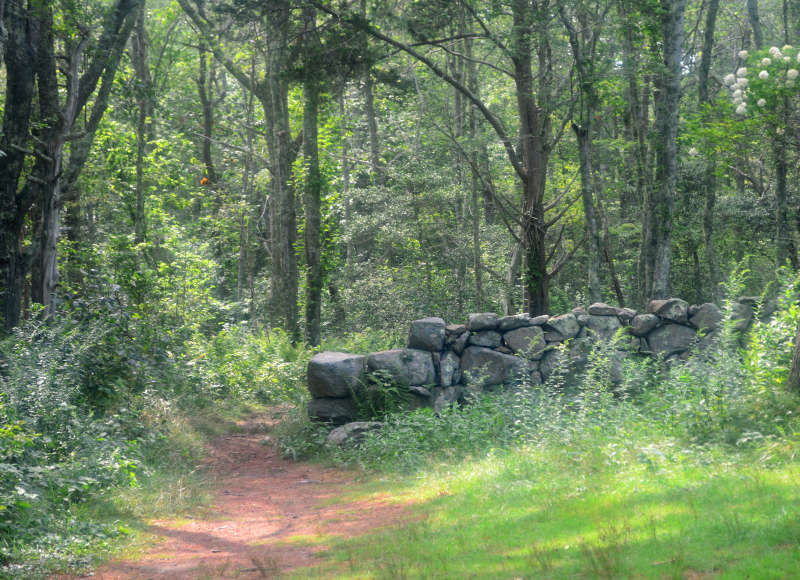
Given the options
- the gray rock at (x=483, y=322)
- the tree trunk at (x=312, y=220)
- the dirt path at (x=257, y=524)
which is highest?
the tree trunk at (x=312, y=220)

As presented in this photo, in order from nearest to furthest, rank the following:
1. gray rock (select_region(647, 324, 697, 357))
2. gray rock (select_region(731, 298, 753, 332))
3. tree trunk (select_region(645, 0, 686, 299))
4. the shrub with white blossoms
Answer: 1. gray rock (select_region(731, 298, 753, 332))
2. gray rock (select_region(647, 324, 697, 357))
3. tree trunk (select_region(645, 0, 686, 299))
4. the shrub with white blossoms

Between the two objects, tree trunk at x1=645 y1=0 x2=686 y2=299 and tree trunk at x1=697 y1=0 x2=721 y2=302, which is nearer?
tree trunk at x1=645 y1=0 x2=686 y2=299

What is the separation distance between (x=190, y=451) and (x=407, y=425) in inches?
118

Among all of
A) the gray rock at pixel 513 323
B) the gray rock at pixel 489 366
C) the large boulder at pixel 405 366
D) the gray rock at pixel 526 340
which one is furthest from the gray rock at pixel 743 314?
the large boulder at pixel 405 366

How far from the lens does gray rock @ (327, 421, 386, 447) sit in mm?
10164

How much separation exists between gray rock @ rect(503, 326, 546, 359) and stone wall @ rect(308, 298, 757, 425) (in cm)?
1

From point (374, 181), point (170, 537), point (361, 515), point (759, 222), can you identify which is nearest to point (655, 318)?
point (361, 515)

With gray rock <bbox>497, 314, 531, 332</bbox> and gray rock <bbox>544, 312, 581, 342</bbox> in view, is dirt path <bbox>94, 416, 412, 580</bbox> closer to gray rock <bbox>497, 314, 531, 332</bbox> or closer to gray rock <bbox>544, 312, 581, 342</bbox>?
gray rock <bbox>497, 314, 531, 332</bbox>

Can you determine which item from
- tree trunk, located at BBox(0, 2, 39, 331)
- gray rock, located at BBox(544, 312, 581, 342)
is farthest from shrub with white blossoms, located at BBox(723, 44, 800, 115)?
tree trunk, located at BBox(0, 2, 39, 331)

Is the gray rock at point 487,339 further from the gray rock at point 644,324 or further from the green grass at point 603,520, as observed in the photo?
the green grass at point 603,520

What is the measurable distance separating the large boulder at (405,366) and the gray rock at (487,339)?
73 cm

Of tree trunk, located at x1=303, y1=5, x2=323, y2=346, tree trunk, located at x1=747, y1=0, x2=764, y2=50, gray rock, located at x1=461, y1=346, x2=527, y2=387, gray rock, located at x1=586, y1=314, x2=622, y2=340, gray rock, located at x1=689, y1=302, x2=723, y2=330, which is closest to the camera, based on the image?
gray rock, located at x1=689, y1=302, x2=723, y2=330

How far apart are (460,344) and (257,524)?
4934 mm

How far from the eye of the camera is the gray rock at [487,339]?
11.3 meters
